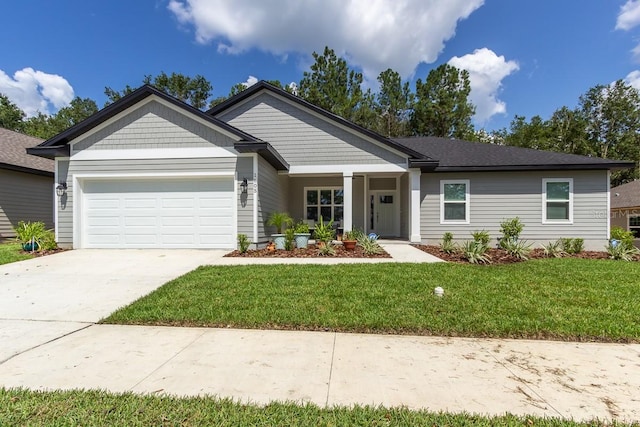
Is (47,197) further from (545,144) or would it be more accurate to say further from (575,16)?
(545,144)

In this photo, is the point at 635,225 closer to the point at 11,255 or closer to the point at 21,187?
the point at 11,255

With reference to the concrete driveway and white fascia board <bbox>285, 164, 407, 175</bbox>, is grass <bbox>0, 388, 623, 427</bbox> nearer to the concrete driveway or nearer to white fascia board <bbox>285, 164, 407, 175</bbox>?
the concrete driveway

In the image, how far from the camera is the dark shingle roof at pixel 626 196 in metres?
18.4

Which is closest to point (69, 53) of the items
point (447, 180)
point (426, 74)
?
point (447, 180)

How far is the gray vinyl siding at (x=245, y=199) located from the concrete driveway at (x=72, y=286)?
3.70ft

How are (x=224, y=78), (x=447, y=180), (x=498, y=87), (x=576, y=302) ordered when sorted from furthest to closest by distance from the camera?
(x=498, y=87)
(x=224, y=78)
(x=447, y=180)
(x=576, y=302)

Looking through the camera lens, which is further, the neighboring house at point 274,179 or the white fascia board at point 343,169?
the white fascia board at point 343,169

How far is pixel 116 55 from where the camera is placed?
58.3 ft

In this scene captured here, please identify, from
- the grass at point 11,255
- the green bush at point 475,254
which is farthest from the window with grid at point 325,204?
the grass at point 11,255

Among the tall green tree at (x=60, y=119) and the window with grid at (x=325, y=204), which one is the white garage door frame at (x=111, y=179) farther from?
the tall green tree at (x=60, y=119)

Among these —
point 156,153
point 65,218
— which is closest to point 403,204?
point 156,153

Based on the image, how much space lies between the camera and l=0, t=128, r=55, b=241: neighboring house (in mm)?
12812

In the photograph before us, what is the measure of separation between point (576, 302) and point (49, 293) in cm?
843

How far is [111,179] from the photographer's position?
32.9ft
